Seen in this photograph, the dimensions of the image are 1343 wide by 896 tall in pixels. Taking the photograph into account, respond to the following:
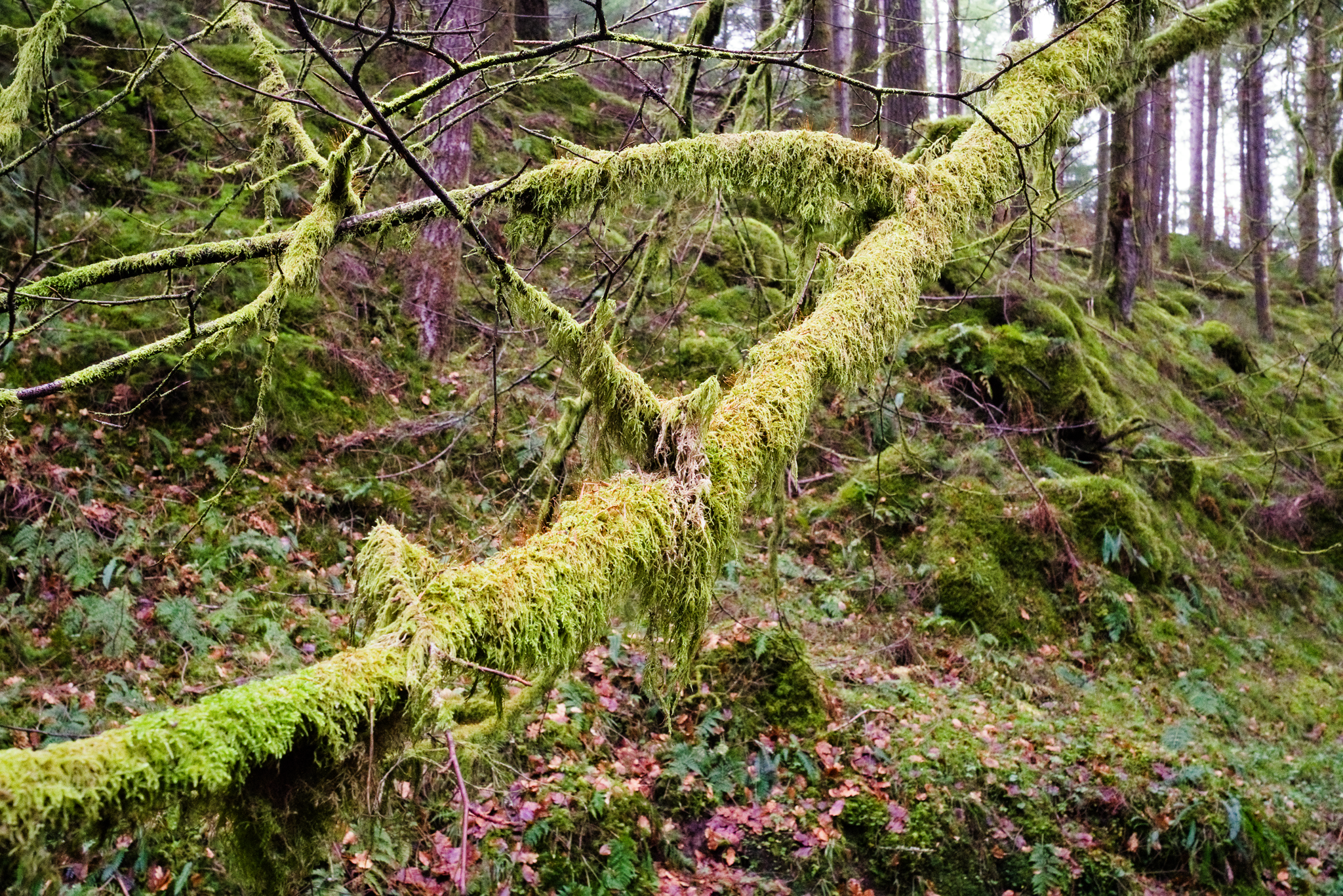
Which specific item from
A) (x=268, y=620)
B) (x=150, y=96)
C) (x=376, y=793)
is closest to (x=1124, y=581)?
(x=268, y=620)

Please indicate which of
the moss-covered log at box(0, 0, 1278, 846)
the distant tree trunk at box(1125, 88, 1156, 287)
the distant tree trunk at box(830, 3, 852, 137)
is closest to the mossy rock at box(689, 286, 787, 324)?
the distant tree trunk at box(830, 3, 852, 137)

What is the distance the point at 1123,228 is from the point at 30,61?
48.4 ft

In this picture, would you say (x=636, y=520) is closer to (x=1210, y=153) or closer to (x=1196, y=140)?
(x=1210, y=153)

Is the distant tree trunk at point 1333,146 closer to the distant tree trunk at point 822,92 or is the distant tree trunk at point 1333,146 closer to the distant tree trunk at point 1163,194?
the distant tree trunk at point 1163,194

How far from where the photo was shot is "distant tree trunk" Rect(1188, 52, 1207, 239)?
1171 inches

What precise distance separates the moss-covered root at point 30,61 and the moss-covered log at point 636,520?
220 cm

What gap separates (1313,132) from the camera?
18.0 m

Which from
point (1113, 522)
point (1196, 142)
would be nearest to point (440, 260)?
point (1113, 522)

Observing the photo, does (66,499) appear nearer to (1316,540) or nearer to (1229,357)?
(1316,540)

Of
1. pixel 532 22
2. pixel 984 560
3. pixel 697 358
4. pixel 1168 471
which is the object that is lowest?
pixel 984 560

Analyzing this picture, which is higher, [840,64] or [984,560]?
[840,64]

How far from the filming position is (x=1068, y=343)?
1087cm

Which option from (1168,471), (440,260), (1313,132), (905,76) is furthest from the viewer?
(1313,132)

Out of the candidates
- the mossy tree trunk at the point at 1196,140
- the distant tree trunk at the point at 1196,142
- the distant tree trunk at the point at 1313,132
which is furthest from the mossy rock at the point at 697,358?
the mossy tree trunk at the point at 1196,140
